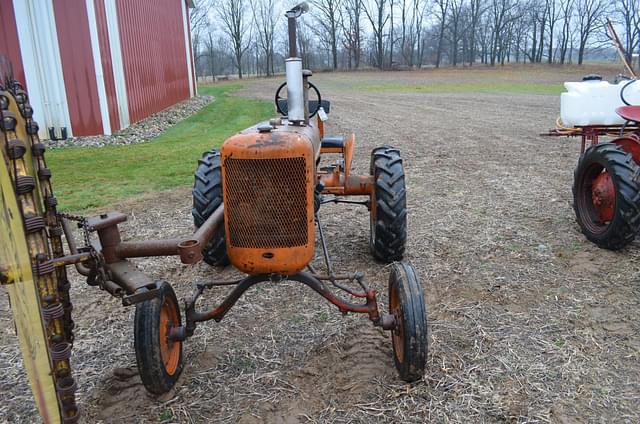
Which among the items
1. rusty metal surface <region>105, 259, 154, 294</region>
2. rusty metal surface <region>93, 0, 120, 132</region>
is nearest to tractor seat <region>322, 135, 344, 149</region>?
rusty metal surface <region>105, 259, 154, 294</region>

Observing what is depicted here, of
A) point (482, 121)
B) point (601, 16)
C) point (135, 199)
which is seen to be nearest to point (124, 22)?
point (135, 199)

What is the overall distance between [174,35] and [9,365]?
18.3m

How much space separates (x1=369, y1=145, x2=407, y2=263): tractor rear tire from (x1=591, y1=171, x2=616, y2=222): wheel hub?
182 centimetres

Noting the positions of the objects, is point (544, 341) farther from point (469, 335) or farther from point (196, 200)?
point (196, 200)

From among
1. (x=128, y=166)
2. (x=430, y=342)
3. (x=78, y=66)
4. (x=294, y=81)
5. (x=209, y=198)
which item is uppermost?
(x=78, y=66)

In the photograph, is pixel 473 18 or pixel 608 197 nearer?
pixel 608 197

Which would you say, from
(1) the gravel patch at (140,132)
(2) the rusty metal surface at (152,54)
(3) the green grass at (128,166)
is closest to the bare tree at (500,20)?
(2) the rusty metal surface at (152,54)

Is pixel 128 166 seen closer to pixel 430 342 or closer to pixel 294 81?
pixel 294 81

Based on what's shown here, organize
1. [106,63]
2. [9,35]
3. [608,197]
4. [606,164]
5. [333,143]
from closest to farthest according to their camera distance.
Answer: [606,164] → [608,197] → [333,143] → [9,35] → [106,63]

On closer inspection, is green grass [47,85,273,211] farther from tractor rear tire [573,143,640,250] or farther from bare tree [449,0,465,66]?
bare tree [449,0,465,66]

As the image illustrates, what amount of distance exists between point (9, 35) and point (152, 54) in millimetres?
5730

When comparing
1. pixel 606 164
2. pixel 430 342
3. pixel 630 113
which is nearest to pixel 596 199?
pixel 606 164

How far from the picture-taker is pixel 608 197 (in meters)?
4.69

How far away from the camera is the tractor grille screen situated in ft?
8.89
